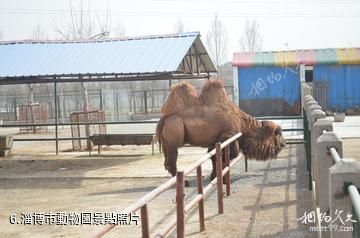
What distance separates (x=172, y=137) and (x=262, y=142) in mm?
1737

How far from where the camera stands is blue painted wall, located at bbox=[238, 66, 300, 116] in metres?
25.6

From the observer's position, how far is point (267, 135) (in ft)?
31.9

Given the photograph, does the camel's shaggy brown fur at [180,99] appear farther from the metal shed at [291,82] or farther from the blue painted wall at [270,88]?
the blue painted wall at [270,88]

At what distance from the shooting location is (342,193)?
9.30 ft

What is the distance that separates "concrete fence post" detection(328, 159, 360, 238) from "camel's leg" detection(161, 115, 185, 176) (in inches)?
242

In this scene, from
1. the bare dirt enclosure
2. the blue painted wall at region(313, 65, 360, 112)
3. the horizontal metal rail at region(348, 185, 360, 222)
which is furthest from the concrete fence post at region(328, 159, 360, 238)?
the blue painted wall at region(313, 65, 360, 112)

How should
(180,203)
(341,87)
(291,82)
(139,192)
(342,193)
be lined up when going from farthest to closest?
1. (291,82)
2. (341,87)
3. (139,192)
4. (180,203)
5. (342,193)

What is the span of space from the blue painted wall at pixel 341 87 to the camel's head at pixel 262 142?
16538 millimetres

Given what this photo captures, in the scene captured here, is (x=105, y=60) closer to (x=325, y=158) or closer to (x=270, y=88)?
(x=325, y=158)

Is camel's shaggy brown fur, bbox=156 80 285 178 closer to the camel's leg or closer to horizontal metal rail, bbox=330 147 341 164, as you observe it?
the camel's leg

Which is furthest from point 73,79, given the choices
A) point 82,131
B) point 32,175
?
point 82,131

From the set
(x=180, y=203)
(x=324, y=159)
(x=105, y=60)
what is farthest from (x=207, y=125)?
(x=105, y=60)

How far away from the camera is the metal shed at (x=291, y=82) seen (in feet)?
83.5

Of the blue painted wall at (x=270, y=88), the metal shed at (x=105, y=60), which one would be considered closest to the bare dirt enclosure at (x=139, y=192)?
the metal shed at (x=105, y=60)
